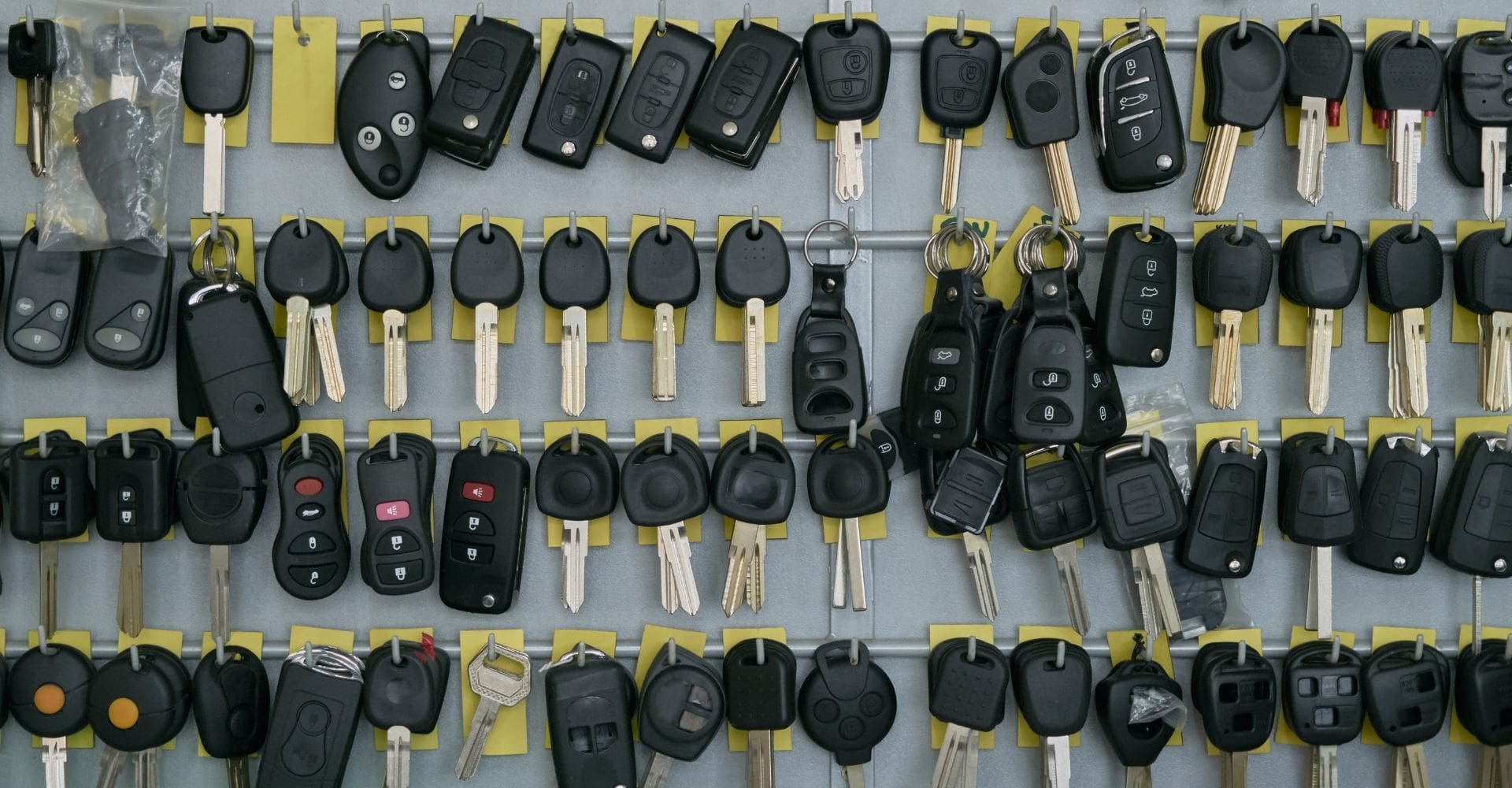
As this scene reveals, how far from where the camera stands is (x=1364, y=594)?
7.43 feet

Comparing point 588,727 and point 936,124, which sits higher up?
point 936,124

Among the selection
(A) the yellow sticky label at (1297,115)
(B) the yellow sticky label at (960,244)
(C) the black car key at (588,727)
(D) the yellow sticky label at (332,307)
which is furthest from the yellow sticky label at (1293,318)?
(D) the yellow sticky label at (332,307)

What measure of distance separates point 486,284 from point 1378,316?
176 cm

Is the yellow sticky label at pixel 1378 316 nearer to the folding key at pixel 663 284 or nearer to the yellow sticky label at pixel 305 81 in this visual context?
the folding key at pixel 663 284

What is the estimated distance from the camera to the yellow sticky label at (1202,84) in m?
2.18

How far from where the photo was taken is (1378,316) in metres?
2.22

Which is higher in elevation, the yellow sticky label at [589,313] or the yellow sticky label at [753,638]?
the yellow sticky label at [589,313]

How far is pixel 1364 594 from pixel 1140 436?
0.58m

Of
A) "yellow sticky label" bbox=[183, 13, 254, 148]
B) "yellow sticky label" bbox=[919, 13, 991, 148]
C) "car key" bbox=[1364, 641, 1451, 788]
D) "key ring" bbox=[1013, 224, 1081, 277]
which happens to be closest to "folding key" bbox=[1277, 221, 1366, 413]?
"key ring" bbox=[1013, 224, 1081, 277]

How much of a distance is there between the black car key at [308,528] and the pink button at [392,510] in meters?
0.10

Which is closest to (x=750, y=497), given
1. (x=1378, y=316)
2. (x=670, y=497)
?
(x=670, y=497)

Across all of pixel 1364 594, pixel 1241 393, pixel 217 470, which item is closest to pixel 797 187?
pixel 1241 393

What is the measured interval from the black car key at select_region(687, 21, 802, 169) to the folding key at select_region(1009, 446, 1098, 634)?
0.81 metres

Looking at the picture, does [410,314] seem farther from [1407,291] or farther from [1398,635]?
Answer: [1398,635]
